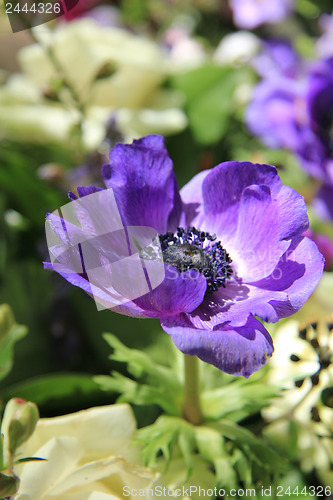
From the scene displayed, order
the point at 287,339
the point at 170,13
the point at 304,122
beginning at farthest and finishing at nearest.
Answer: the point at 170,13
the point at 304,122
the point at 287,339

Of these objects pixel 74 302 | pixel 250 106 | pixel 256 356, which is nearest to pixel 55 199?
pixel 74 302

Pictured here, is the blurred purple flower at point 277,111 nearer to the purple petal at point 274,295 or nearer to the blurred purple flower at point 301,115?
the blurred purple flower at point 301,115

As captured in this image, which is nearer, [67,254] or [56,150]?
[67,254]

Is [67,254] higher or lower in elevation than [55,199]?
higher

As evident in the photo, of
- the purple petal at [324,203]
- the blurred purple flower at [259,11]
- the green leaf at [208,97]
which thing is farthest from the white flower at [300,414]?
the blurred purple flower at [259,11]

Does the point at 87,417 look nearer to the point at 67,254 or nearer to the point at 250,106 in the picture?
the point at 67,254

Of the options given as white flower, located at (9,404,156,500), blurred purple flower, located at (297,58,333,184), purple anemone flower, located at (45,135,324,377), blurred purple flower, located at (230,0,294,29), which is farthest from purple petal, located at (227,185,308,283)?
blurred purple flower, located at (230,0,294,29)

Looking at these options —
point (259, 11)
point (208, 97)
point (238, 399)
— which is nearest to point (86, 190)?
point (238, 399)

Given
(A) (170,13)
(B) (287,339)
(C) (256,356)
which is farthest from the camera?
(A) (170,13)

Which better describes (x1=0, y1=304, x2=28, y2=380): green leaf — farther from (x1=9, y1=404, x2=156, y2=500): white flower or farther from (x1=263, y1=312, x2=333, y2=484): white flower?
(x1=263, y1=312, x2=333, y2=484): white flower
